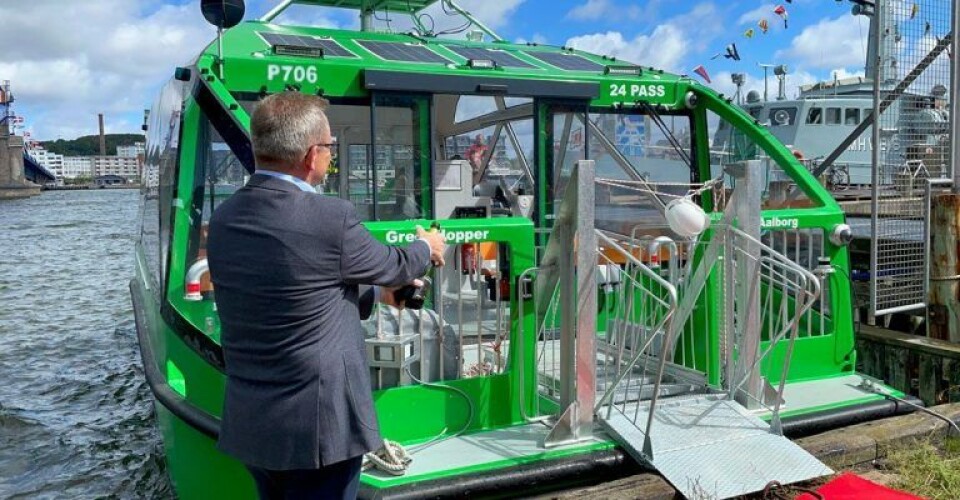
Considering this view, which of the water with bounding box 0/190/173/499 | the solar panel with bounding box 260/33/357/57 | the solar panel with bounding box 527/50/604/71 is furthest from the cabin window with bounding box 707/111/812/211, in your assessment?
the water with bounding box 0/190/173/499

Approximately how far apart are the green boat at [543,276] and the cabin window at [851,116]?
22034 millimetres

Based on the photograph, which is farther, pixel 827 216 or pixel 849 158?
pixel 849 158

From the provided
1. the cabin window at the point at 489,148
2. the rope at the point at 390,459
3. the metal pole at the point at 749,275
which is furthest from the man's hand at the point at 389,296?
the cabin window at the point at 489,148

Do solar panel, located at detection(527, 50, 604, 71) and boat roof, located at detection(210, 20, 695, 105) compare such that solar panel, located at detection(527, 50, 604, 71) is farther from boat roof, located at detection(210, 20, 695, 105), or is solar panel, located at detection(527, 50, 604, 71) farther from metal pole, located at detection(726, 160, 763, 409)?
metal pole, located at detection(726, 160, 763, 409)

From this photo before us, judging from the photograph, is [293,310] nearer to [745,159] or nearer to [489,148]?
[745,159]

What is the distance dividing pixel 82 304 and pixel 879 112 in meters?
13.1

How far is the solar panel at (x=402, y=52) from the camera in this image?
18.4 feet

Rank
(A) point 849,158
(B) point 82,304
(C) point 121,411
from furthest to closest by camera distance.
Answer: (A) point 849,158 < (B) point 82,304 < (C) point 121,411

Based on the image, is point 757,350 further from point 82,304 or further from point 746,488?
point 82,304

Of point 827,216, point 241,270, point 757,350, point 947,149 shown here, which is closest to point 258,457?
point 241,270

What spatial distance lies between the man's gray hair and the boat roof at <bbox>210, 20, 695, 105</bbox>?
2701mm

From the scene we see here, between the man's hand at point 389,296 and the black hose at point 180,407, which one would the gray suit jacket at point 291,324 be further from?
the black hose at point 180,407

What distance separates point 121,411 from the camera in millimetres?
8312

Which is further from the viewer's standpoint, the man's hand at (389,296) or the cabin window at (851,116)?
the cabin window at (851,116)
